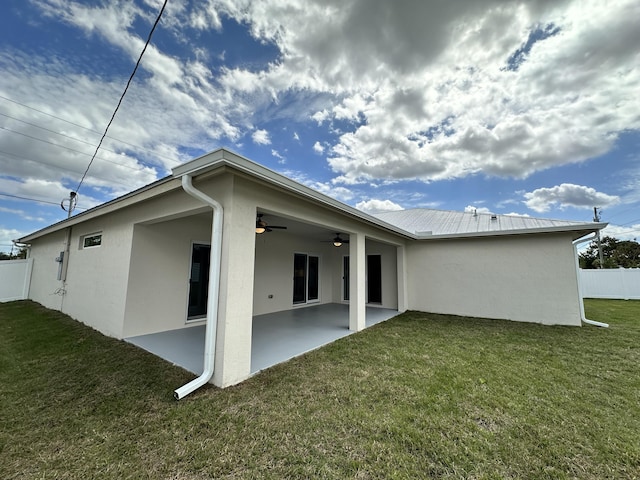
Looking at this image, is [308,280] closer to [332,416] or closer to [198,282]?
[198,282]

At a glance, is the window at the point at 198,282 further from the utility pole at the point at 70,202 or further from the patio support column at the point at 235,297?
the utility pole at the point at 70,202

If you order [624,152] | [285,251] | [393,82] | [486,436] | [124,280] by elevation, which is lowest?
[486,436]

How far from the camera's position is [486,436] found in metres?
2.35

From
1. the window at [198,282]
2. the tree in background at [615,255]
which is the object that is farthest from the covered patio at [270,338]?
the tree in background at [615,255]

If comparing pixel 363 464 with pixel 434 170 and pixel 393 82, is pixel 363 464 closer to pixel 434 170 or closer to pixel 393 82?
pixel 393 82

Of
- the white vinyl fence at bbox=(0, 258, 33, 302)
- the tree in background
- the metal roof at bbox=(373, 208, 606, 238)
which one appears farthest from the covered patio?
the tree in background

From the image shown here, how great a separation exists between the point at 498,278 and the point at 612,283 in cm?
985

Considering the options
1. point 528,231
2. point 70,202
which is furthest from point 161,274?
point 70,202

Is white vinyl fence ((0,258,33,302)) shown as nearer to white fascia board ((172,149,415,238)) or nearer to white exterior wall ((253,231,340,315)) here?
white exterior wall ((253,231,340,315))

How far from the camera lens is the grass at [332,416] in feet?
6.50

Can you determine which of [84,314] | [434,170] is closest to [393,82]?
[434,170]

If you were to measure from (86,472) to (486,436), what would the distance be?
10.9 ft

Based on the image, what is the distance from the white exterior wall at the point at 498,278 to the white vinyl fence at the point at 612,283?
6937 mm

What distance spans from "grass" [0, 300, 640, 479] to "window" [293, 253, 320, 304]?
14.9 feet
